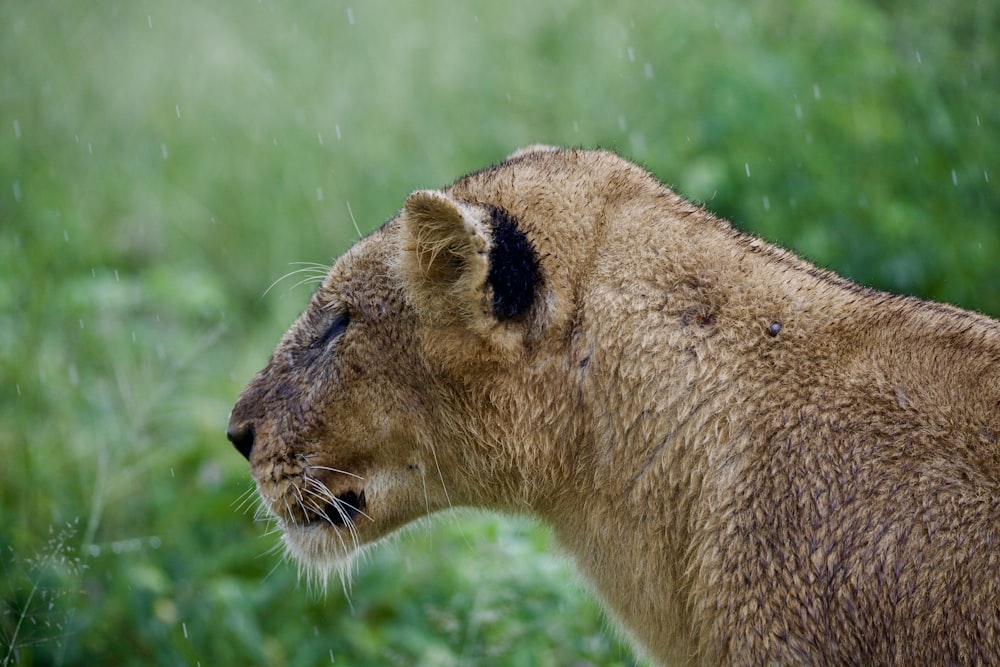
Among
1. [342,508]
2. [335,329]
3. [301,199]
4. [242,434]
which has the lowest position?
[301,199]

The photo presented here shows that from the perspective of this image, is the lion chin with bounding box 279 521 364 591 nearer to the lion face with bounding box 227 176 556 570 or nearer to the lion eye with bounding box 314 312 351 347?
the lion face with bounding box 227 176 556 570

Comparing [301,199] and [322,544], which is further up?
[322,544]

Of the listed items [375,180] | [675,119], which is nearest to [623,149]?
[675,119]

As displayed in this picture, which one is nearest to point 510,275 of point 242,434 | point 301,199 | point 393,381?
point 393,381

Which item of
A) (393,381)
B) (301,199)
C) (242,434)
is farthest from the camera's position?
(301,199)

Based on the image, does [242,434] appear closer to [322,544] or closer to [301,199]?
[322,544]

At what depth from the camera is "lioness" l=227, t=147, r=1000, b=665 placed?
2418mm

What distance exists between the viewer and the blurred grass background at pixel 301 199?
14.2 feet

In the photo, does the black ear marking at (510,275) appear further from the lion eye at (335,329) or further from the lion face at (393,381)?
the lion eye at (335,329)

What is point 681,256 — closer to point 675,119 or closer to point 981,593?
point 981,593

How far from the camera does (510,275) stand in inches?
111

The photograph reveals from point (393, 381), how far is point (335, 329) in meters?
0.27

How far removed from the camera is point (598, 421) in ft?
9.31

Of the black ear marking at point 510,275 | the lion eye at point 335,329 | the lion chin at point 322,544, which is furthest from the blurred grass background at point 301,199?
the lion eye at point 335,329
